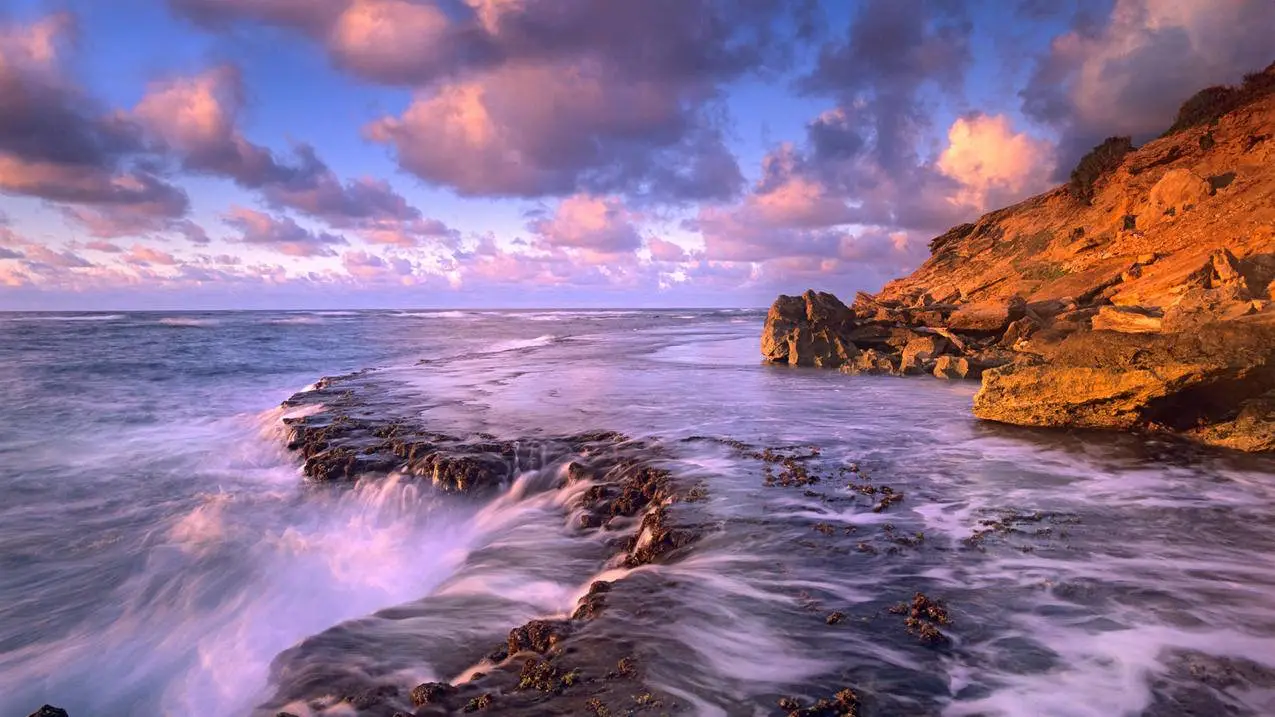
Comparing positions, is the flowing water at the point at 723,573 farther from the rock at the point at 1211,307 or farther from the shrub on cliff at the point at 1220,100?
the shrub on cliff at the point at 1220,100

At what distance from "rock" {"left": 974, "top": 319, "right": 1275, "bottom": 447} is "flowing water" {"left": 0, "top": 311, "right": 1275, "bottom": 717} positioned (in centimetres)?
62

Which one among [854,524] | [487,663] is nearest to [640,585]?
[487,663]

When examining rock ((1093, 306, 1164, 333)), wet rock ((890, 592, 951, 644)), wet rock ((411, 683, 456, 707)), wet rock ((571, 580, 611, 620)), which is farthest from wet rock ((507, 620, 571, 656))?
rock ((1093, 306, 1164, 333))

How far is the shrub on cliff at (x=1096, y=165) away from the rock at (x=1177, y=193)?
9214 mm

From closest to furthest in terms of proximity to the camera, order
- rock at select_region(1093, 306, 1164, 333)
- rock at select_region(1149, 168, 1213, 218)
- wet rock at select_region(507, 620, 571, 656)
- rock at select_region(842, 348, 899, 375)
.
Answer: wet rock at select_region(507, 620, 571, 656)
rock at select_region(1093, 306, 1164, 333)
rock at select_region(842, 348, 899, 375)
rock at select_region(1149, 168, 1213, 218)

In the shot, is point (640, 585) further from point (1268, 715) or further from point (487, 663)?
point (1268, 715)

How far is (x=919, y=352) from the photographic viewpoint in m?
19.2

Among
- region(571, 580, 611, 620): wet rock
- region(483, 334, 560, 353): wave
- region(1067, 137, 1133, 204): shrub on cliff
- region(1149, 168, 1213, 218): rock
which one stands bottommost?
region(571, 580, 611, 620): wet rock

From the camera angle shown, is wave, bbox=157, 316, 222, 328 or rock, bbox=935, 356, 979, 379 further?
wave, bbox=157, 316, 222, 328

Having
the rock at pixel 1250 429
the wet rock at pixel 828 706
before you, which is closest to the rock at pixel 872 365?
the rock at pixel 1250 429

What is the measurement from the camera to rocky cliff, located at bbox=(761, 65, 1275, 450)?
30.5ft

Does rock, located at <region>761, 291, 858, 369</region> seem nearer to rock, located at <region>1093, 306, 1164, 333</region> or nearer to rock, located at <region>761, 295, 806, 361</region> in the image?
rock, located at <region>761, 295, 806, 361</region>

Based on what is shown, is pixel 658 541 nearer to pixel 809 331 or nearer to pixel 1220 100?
pixel 809 331

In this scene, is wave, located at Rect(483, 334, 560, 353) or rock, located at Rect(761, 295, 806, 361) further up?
rock, located at Rect(761, 295, 806, 361)
